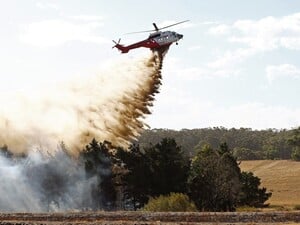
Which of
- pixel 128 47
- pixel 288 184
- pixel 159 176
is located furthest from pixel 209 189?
pixel 288 184

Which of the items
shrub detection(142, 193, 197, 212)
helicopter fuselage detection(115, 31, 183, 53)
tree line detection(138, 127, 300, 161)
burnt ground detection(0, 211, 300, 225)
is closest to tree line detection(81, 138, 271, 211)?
shrub detection(142, 193, 197, 212)

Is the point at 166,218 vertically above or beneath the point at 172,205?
above

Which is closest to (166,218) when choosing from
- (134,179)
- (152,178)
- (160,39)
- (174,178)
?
(174,178)

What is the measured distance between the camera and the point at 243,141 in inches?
7062

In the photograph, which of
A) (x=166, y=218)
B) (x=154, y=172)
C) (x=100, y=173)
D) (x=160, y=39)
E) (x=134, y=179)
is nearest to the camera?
(x=166, y=218)

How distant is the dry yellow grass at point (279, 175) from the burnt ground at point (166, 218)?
63.0m

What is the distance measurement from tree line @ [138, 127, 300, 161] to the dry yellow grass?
5.26 meters

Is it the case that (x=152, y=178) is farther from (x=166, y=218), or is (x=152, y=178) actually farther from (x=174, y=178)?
(x=166, y=218)

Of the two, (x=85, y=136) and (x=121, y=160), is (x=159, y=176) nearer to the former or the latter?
(x=121, y=160)

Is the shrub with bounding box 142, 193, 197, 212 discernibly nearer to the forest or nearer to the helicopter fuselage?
the forest

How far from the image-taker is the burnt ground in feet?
111

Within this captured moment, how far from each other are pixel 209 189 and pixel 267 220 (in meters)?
26.9

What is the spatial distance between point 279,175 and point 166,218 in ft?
319

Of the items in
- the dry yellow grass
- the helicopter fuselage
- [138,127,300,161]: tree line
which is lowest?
the dry yellow grass
